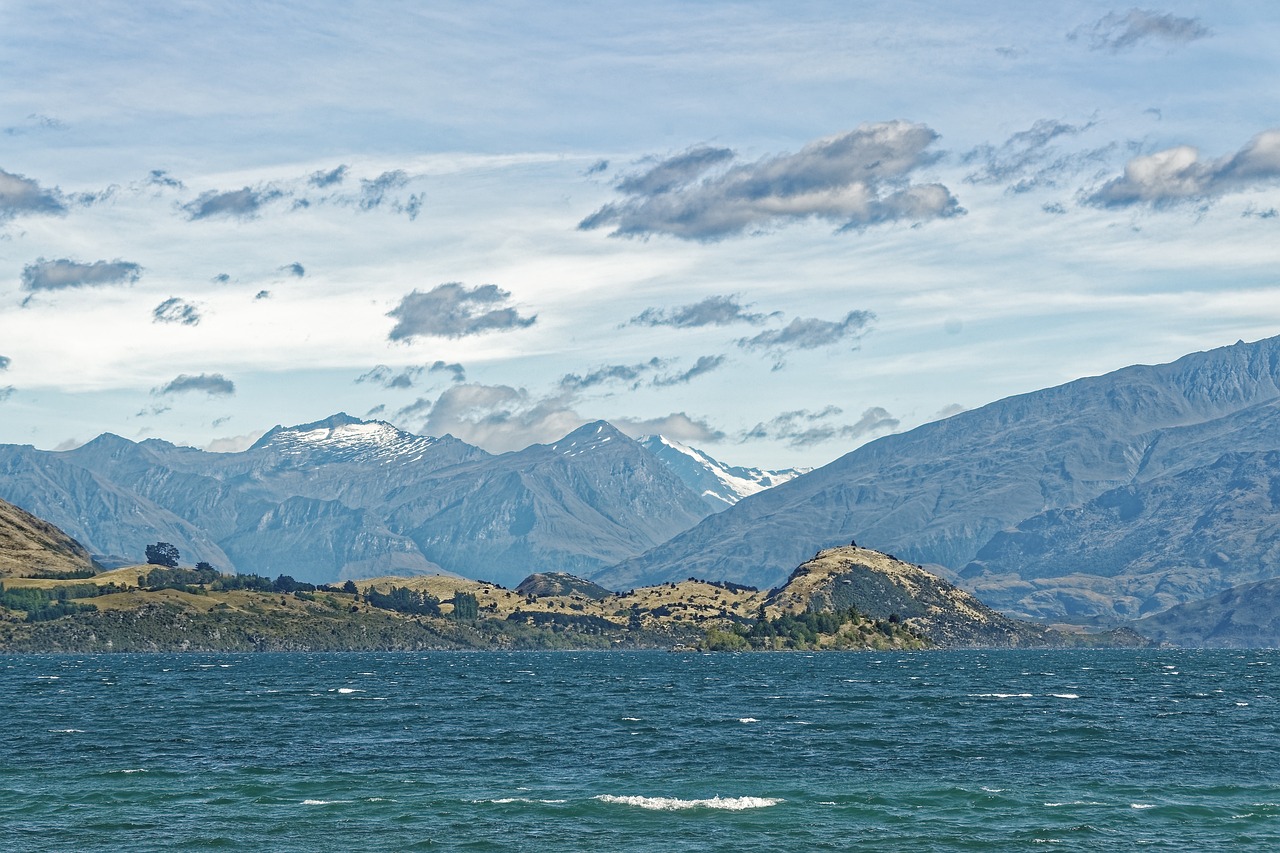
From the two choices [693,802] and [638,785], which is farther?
[638,785]

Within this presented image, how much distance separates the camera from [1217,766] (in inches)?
5251

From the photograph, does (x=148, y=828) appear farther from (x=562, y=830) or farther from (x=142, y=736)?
(x=142, y=736)

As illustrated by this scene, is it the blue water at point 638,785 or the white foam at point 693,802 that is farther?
the white foam at point 693,802

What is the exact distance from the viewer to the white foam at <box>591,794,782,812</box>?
106119mm

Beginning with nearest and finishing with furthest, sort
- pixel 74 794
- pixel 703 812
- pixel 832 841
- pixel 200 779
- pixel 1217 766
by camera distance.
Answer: pixel 832 841, pixel 703 812, pixel 74 794, pixel 200 779, pixel 1217 766

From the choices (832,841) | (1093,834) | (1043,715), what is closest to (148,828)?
(832,841)

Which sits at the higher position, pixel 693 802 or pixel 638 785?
pixel 693 802

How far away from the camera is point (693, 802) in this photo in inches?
4264

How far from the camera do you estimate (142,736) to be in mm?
162250

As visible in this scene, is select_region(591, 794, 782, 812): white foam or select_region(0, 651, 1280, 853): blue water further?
select_region(591, 794, 782, 812): white foam

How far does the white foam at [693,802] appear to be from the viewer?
106 m

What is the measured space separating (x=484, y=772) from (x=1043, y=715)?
96.1m

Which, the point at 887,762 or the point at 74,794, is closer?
the point at 74,794

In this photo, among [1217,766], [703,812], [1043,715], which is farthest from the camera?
[1043,715]
